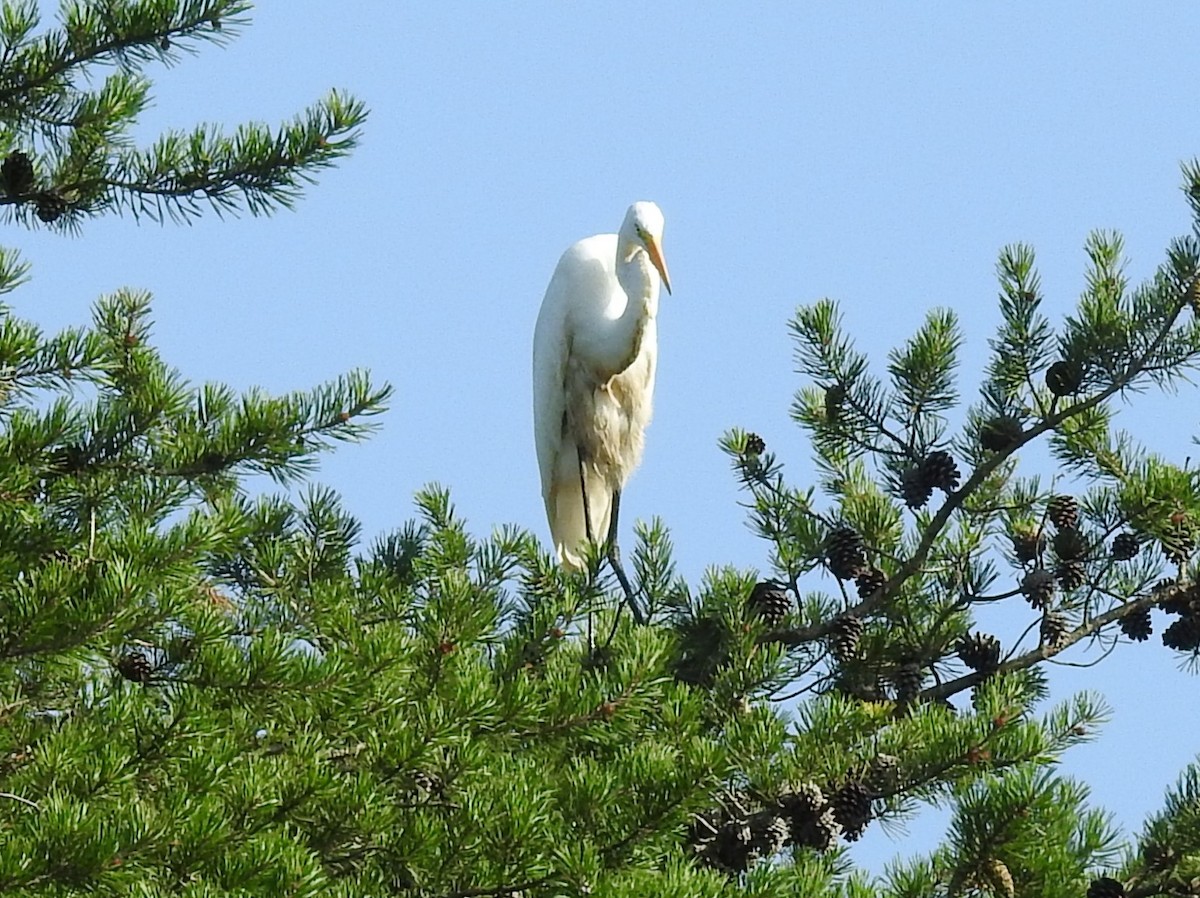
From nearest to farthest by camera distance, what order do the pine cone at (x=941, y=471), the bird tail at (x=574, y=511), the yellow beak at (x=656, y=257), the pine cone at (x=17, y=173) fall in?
the pine cone at (x=941, y=471)
the pine cone at (x=17, y=173)
the yellow beak at (x=656, y=257)
the bird tail at (x=574, y=511)

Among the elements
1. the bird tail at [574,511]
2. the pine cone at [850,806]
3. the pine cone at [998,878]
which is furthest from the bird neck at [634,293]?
the pine cone at [998,878]

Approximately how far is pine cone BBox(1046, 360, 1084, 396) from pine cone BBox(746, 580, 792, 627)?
0.69 metres

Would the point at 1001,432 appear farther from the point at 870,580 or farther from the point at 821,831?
the point at 821,831

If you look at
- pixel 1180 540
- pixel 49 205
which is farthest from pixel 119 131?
pixel 1180 540

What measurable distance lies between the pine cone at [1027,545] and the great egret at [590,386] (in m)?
1.83

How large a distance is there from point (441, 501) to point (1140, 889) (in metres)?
1.45

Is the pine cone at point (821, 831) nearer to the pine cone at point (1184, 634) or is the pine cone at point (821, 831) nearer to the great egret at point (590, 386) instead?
the pine cone at point (1184, 634)

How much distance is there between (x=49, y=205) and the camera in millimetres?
4320

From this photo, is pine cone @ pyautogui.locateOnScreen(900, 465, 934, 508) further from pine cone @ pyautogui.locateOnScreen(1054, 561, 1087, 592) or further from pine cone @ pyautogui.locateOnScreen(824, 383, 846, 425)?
pine cone @ pyautogui.locateOnScreen(1054, 561, 1087, 592)

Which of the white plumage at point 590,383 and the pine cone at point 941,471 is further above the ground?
the white plumage at point 590,383

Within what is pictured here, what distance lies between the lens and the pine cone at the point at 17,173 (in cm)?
423

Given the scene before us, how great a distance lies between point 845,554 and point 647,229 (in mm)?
1649

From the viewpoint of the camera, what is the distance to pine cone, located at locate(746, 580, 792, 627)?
4119 mm

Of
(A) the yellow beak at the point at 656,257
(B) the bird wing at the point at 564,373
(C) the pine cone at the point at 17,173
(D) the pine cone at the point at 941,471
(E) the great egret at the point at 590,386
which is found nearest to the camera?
(D) the pine cone at the point at 941,471
